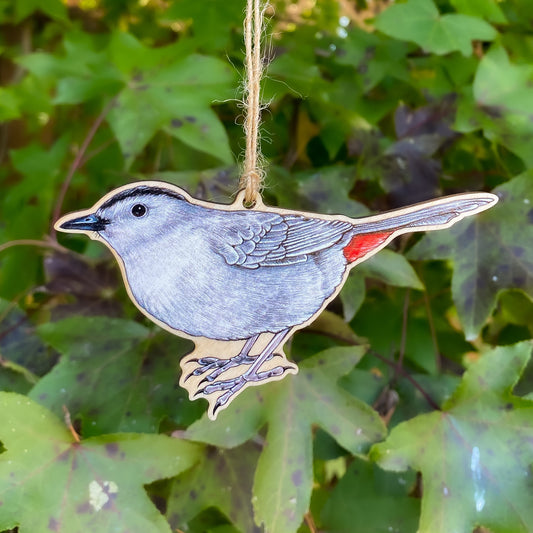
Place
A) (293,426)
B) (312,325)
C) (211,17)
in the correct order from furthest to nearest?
(211,17) → (312,325) → (293,426)

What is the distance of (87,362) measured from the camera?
2.08 feet

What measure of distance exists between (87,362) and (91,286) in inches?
4.4

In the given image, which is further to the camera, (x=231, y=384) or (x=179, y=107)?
(x=179, y=107)

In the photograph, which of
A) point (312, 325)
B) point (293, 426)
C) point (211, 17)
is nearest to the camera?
point (293, 426)

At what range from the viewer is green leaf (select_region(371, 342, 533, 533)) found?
1.85ft

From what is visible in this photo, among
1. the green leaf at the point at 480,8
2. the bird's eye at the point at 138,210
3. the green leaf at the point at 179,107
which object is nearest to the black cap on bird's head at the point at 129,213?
the bird's eye at the point at 138,210

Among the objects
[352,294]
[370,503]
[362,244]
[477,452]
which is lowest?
[370,503]

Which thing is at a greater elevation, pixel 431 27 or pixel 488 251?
pixel 431 27

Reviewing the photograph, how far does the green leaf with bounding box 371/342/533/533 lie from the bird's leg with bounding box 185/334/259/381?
0.57 ft

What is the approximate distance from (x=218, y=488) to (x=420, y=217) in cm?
37

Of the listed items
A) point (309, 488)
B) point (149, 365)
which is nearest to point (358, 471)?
point (309, 488)

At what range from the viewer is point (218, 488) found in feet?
2.02

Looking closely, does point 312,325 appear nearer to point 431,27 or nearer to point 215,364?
point 215,364

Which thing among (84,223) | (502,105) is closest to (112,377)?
(84,223)
